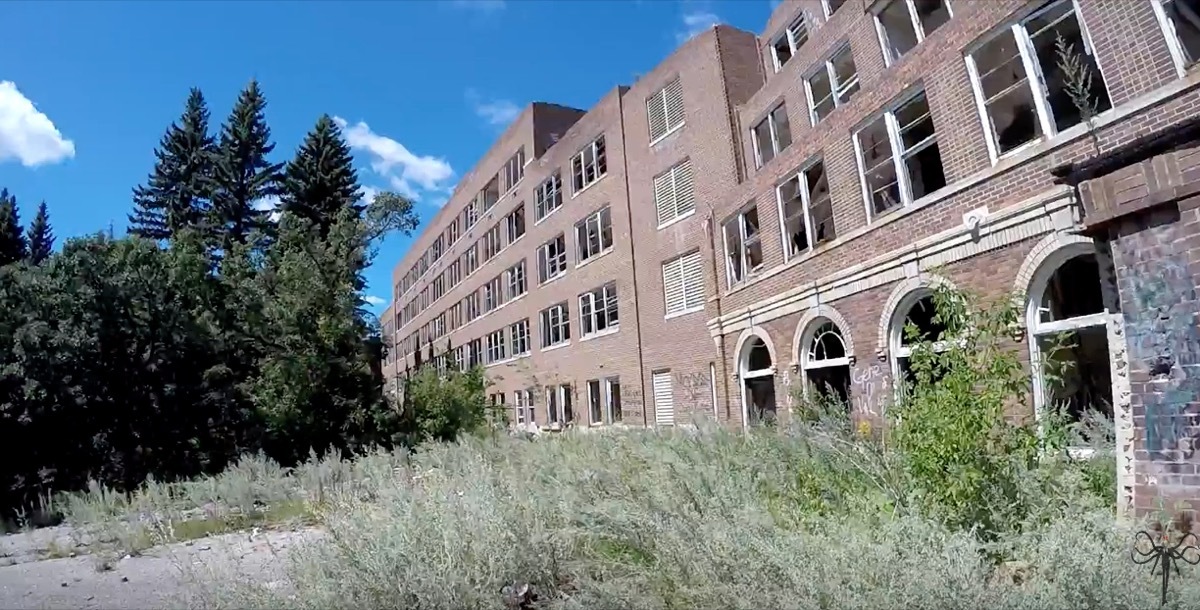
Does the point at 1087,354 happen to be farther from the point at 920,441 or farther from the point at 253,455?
the point at 253,455

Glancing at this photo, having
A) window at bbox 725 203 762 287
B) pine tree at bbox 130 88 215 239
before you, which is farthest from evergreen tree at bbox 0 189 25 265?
window at bbox 725 203 762 287

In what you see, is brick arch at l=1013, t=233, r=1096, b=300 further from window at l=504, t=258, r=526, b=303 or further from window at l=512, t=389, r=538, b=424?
window at l=504, t=258, r=526, b=303

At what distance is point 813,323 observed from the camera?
13938 millimetres

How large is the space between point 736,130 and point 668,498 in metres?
15.3

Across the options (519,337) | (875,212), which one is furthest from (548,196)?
(875,212)

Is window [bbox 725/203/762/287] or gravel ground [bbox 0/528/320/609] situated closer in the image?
gravel ground [bbox 0/528/320/609]

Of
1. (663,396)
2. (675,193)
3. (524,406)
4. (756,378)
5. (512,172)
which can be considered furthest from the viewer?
(512,172)

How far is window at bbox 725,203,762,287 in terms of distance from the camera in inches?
661

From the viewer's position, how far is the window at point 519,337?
31.7m

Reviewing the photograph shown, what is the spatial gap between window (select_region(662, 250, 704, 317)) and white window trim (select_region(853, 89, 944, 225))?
7622mm

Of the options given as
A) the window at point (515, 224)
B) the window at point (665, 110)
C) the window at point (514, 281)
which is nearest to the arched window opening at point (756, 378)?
the window at point (665, 110)

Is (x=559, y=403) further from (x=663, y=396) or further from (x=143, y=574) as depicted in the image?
(x=143, y=574)

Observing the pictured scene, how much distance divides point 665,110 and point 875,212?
11.2 meters

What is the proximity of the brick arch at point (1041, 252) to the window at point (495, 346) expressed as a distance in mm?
27602
